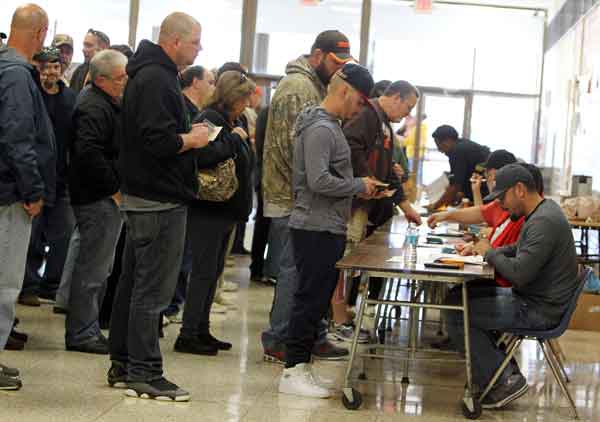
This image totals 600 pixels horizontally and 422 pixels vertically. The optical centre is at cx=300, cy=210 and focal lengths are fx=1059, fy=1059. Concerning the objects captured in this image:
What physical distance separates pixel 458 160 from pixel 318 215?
4.82 meters

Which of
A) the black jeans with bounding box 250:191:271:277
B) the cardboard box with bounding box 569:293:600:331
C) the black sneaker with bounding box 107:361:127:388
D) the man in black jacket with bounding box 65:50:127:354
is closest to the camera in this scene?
the black sneaker with bounding box 107:361:127:388

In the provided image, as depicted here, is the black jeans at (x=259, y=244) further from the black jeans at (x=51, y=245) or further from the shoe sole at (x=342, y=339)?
the shoe sole at (x=342, y=339)

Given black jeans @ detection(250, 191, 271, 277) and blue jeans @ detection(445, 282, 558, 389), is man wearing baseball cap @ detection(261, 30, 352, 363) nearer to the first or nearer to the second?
blue jeans @ detection(445, 282, 558, 389)

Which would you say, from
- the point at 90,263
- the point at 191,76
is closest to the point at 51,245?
the point at 191,76

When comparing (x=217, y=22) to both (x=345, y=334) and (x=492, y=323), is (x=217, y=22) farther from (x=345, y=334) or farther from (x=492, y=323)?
(x=492, y=323)

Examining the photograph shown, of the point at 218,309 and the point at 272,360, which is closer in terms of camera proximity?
the point at 272,360

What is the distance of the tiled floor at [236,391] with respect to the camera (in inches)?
181

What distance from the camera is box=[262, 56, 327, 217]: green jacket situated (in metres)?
5.98

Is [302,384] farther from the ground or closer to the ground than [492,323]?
closer to the ground

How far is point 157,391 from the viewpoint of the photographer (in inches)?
190

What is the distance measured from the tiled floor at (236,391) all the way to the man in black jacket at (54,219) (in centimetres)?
56

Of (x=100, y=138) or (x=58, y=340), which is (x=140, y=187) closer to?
(x=100, y=138)

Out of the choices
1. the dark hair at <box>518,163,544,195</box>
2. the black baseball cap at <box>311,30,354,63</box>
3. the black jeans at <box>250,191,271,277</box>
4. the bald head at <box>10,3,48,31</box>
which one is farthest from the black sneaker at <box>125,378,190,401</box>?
the black jeans at <box>250,191,271,277</box>

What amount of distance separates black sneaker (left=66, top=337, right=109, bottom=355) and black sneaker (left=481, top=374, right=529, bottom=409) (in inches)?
80.7
